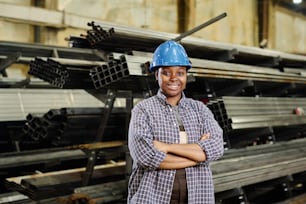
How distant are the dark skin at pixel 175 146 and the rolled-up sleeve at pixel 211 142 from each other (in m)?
0.02

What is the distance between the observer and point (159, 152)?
5.27 ft

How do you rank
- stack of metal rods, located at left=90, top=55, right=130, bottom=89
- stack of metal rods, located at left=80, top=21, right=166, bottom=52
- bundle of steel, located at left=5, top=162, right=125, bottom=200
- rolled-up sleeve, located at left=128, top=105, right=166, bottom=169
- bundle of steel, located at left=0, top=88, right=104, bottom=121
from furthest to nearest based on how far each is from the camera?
bundle of steel, located at left=0, top=88, right=104, bottom=121, bundle of steel, located at left=5, top=162, right=125, bottom=200, stack of metal rods, located at left=80, top=21, right=166, bottom=52, stack of metal rods, located at left=90, top=55, right=130, bottom=89, rolled-up sleeve, located at left=128, top=105, right=166, bottom=169

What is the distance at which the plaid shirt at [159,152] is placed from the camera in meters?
1.62

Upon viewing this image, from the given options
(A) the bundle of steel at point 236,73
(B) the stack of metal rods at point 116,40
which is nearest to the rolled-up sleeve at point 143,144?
(B) the stack of metal rods at point 116,40

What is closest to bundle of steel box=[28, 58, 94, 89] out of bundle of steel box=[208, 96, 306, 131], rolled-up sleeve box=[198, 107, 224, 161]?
bundle of steel box=[208, 96, 306, 131]

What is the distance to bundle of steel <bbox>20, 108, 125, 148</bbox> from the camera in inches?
103

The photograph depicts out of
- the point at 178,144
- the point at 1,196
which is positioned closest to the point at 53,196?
the point at 1,196

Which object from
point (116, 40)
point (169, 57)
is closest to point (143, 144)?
point (169, 57)

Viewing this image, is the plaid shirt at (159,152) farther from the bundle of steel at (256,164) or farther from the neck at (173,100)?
the bundle of steel at (256,164)

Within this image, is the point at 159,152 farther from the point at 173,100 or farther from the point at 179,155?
the point at 173,100

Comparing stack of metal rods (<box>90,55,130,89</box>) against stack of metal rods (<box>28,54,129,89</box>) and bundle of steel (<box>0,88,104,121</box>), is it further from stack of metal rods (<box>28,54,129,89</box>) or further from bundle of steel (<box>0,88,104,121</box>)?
bundle of steel (<box>0,88,104,121</box>)

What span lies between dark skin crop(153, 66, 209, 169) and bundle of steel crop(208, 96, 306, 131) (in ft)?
3.90

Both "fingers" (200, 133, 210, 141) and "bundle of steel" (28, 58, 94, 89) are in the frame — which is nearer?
"fingers" (200, 133, 210, 141)

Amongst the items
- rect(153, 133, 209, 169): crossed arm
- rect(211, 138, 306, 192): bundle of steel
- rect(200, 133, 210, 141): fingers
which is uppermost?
rect(200, 133, 210, 141): fingers
